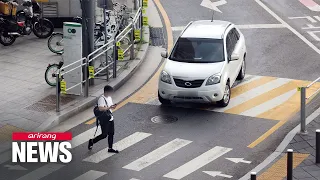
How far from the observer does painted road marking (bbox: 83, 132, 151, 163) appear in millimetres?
17031

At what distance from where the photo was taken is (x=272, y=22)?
29.2m

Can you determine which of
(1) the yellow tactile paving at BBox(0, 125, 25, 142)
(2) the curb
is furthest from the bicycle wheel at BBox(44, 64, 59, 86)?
(1) the yellow tactile paving at BBox(0, 125, 25, 142)

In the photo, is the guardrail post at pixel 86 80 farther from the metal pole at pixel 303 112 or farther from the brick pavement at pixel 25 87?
the metal pole at pixel 303 112

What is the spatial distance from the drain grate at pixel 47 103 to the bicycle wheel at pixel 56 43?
402 centimetres

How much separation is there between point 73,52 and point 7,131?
3512 mm

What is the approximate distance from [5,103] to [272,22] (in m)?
12.6

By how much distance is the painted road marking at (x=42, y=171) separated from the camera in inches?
625

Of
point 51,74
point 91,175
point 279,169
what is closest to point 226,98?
point 279,169

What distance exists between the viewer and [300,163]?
650 inches

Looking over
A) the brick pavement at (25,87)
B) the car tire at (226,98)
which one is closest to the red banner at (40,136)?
the brick pavement at (25,87)

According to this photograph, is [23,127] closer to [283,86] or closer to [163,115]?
[163,115]

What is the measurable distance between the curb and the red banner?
275 mm

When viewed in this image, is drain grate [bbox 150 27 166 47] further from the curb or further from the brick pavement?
the brick pavement

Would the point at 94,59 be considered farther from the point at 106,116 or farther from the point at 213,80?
the point at 106,116
